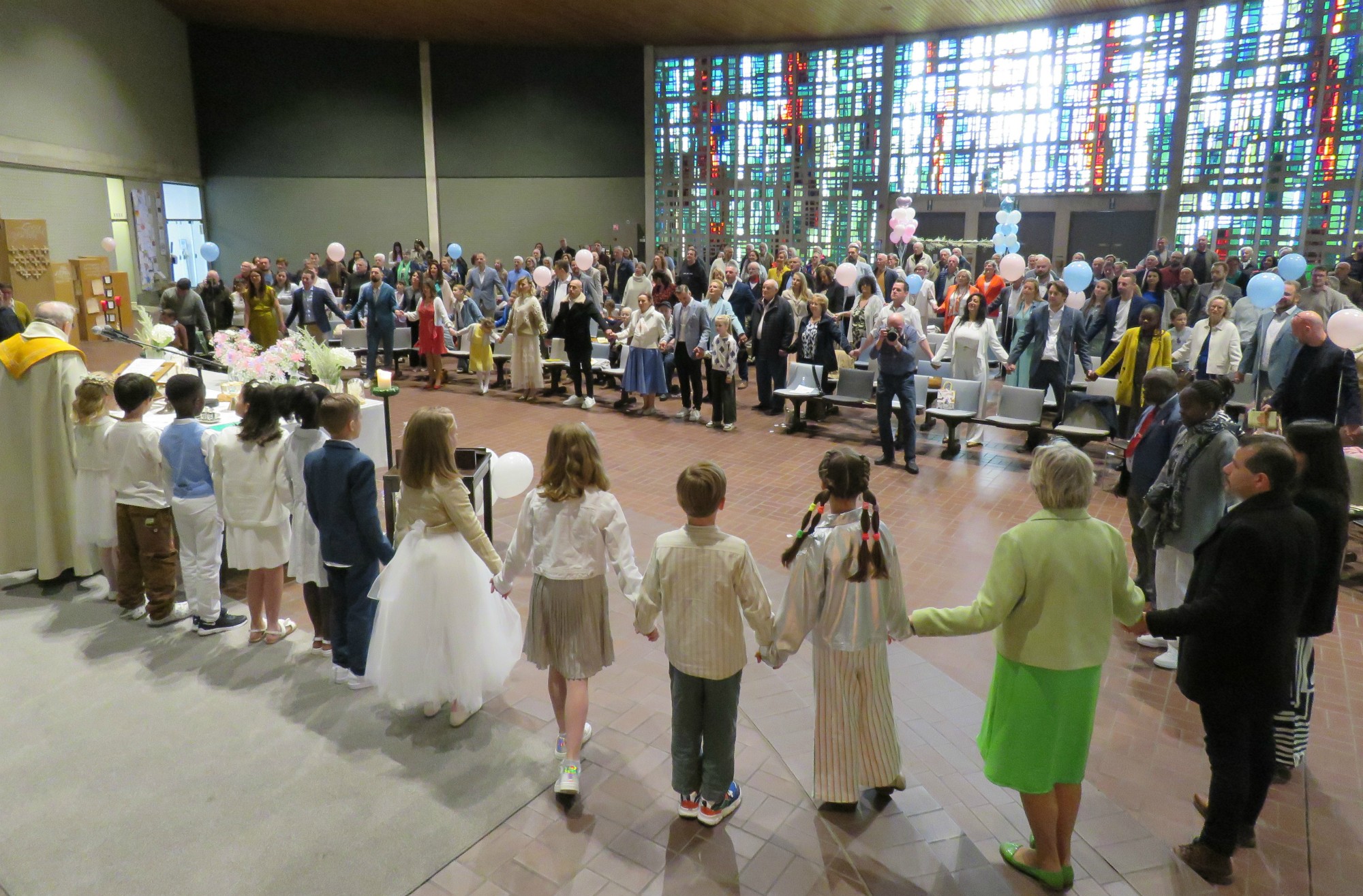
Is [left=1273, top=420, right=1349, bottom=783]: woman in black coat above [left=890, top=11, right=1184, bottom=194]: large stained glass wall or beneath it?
beneath

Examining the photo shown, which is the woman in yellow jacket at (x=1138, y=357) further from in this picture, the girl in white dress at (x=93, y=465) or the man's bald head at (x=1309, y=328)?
the girl in white dress at (x=93, y=465)

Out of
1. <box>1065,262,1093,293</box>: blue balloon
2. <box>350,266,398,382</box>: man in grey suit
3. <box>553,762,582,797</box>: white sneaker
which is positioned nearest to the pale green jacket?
<box>553,762,582,797</box>: white sneaker

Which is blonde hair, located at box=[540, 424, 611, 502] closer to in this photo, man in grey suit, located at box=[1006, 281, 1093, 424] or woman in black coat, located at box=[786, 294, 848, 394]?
man in grey suit, located at box=[1006, 281, 1093, 424]

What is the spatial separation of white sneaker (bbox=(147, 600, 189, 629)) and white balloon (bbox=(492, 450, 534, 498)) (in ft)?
6.70

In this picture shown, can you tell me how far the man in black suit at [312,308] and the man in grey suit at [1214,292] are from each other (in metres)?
12.4

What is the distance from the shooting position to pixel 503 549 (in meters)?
6.80

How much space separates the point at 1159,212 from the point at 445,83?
58.4 feet

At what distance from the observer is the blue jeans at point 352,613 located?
448 cm

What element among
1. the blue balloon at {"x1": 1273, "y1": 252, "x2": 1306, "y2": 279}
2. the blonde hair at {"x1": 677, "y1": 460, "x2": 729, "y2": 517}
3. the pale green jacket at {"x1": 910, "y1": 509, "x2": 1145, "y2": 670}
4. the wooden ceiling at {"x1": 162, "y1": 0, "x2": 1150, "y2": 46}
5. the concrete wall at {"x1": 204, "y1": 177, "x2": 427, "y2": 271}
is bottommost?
the pale green jacket at {"x1": 910, "y1": 509, "x2": 1145, "y2": 670}

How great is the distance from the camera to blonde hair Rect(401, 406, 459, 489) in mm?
3959

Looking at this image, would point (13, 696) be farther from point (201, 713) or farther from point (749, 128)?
point (749, 128)

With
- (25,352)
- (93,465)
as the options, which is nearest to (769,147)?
(25,352)

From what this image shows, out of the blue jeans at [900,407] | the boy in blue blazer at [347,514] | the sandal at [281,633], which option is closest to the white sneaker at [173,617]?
the sandal at [281,633]

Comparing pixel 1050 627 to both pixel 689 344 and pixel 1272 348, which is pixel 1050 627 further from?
pixel 689 344
